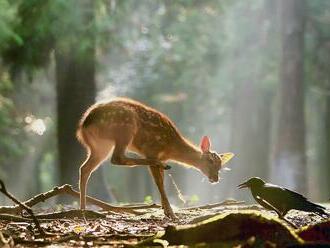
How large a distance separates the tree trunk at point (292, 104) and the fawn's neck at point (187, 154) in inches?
523

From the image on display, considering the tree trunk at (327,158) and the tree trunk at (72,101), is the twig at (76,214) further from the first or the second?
the tree trunk at (327,158)

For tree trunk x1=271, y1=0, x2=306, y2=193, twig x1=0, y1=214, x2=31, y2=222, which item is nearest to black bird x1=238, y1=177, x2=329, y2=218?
twig x1=0, y1=214, x2=31, y2=222

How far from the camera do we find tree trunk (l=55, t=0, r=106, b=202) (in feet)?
50.2

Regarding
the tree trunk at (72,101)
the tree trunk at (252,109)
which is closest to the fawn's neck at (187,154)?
the tree trunk at (72,101)

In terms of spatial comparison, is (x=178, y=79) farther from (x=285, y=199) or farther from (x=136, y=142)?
(x=285, y=199)

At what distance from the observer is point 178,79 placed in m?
34.8

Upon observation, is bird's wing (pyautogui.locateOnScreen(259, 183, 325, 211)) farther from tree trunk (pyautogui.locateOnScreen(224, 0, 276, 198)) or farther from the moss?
tree trunk (pyautogui.locateOnScreen(224, 0, 276, 198))

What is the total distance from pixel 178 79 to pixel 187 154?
2543 centimetres

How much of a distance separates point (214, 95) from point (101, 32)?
784 inches

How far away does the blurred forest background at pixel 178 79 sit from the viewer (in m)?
15.3

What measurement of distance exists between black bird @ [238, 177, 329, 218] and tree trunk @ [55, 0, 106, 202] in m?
8.92

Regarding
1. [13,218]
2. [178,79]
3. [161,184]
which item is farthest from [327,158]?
[13,218]

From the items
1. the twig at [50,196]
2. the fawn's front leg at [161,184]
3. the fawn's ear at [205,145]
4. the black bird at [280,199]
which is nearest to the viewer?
the black bird at [280,199]

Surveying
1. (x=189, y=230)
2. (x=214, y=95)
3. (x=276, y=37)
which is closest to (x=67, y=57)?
(x=189, y=230)
